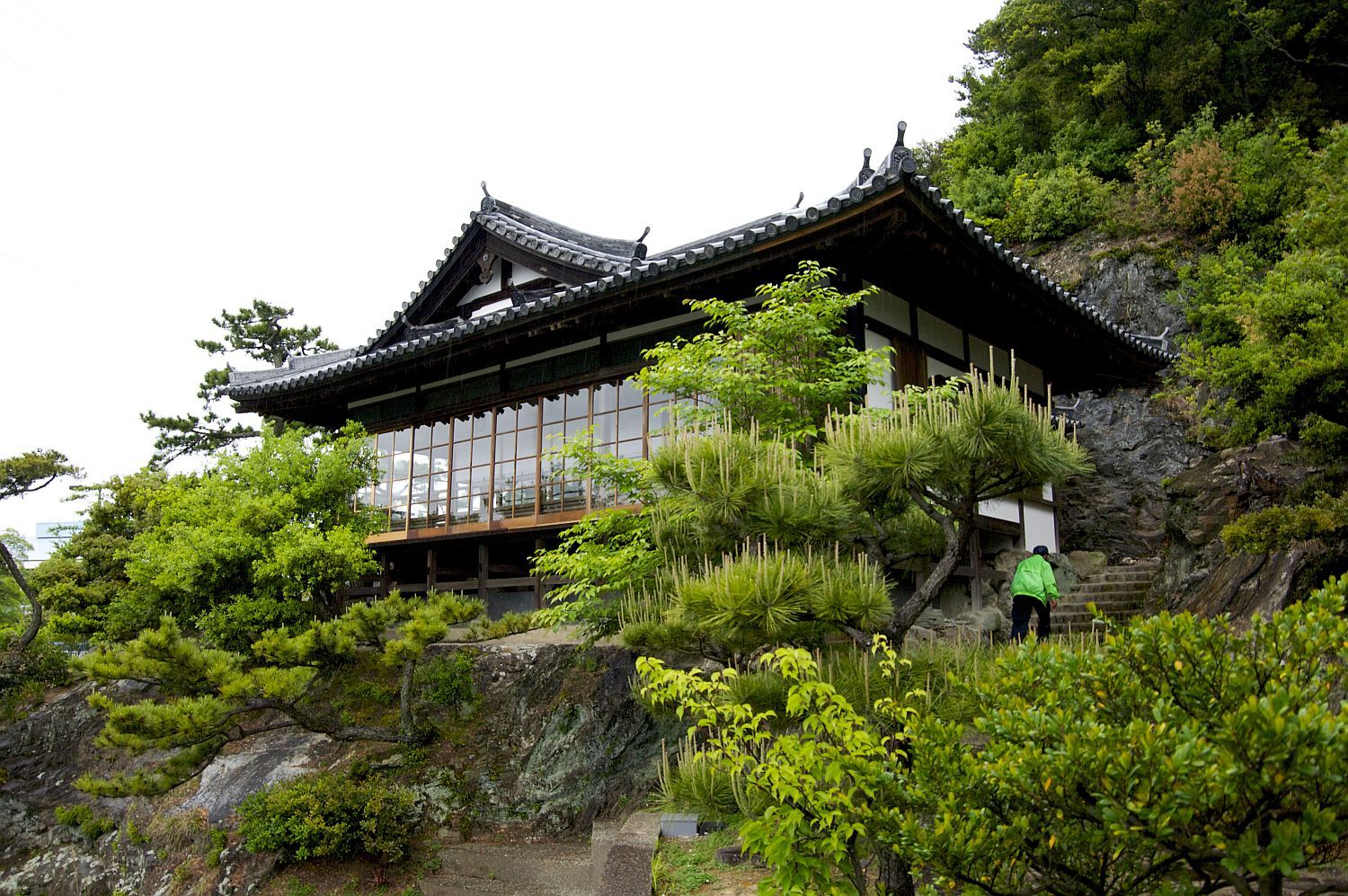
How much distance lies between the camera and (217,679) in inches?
354

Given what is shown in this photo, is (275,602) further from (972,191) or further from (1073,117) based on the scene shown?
(1073,117)

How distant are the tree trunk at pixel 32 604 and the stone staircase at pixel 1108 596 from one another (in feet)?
51.2

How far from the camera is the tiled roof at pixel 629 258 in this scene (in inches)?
367

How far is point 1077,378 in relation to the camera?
16766 mm

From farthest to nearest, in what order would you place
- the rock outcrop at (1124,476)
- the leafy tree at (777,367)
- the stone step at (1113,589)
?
the rock outcrop at (1124,476) < the stone step at (1113,589) < the leafy tree at (777,367)

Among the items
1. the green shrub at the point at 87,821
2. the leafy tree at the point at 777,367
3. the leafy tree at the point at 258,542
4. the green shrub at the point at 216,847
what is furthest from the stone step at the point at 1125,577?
the green shrub at the point at 87,821

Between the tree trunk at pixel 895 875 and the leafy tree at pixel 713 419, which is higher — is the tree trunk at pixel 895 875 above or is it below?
below

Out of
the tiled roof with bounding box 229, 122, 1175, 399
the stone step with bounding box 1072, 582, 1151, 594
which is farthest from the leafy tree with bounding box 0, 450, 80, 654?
the stone step with bounding box 1072, 582, 1151, 594

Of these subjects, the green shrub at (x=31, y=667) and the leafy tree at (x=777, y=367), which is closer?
the leafy tree at (x=777, y=367)

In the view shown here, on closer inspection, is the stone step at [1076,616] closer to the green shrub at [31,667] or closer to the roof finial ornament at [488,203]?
the roof finial ornament at [488,203]

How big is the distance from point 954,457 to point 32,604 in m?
15.3

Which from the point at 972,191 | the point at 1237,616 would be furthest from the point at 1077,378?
the point at 972,191

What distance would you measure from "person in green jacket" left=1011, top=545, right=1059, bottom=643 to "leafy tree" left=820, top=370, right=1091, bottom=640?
376 centimetres

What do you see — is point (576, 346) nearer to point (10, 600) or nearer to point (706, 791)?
point (706, 791)
